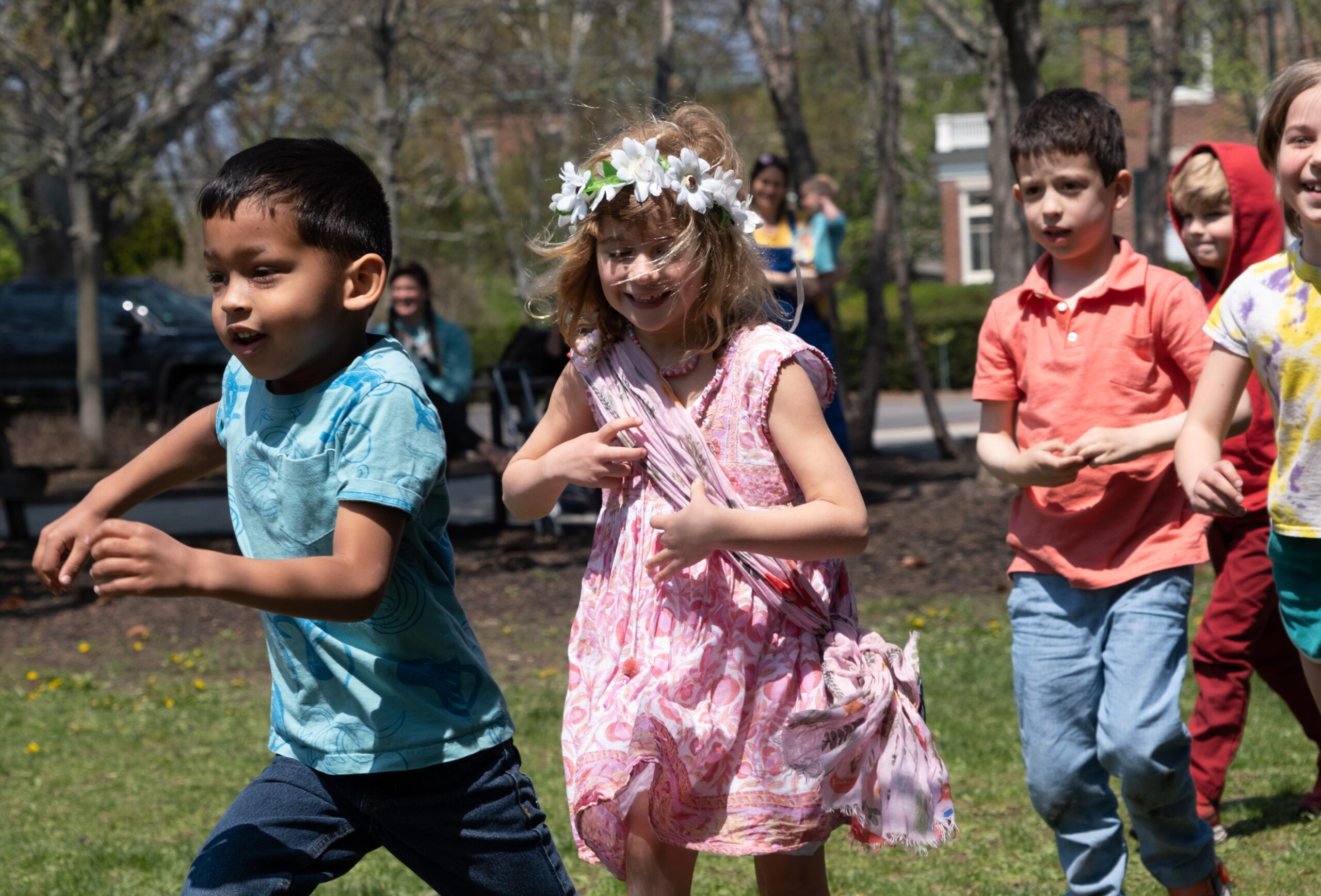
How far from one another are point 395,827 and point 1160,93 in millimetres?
16473

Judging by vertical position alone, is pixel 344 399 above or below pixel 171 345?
above

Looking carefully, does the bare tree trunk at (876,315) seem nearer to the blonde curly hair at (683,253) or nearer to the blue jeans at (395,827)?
the blonde curly hair at (683,253)

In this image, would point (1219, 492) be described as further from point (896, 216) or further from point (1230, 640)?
point (896, 216)

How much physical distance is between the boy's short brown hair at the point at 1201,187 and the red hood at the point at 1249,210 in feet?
0.32

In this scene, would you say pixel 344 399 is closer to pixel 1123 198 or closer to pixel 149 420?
pixel 1123 198

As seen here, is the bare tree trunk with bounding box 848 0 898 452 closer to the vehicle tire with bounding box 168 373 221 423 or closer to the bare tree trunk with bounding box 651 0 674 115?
the bare tree trunk with bounding box 651 0 674 115

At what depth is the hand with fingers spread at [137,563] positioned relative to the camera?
66.8 inches

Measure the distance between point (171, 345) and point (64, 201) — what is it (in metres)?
2.04

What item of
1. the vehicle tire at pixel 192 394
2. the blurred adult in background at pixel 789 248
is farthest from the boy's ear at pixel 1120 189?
the vehicle tire at pixel 192 394

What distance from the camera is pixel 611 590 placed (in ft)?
8.53

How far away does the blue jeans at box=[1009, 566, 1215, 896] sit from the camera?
2.97m

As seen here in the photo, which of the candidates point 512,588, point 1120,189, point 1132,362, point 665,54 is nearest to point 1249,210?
point 1120,189

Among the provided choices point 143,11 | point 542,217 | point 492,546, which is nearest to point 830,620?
point 492,546

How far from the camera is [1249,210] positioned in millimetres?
3715
